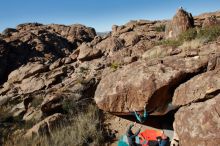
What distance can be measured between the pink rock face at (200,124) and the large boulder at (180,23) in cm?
982

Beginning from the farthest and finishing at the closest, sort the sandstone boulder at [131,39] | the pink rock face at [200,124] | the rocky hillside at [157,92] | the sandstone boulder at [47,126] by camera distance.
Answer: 1. the sandstone boulder at [131,39]
2. the sandstone boulder at [47,126]
3. the rocky hillside at [157,92]
4. the pink rock face at [200,124]

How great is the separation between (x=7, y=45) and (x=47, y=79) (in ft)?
58.0

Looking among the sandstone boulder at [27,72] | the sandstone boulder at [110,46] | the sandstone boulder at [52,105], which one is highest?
the sandstone boulder at [110,46]

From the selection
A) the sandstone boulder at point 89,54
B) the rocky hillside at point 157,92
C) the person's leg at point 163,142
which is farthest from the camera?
the sandstone boulder at point 89,54

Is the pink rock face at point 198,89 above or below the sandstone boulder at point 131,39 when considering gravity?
below

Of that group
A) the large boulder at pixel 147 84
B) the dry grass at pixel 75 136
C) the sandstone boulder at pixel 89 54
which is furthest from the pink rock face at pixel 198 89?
the sandstone boulder at pixel 89 54

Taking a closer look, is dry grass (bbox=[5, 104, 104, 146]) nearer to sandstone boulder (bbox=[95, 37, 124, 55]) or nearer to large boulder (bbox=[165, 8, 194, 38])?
large boulder (bbox=[165, 8, 194, 38])

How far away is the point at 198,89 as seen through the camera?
6.25 m

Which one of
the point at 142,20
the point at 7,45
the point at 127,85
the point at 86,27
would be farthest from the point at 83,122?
the point at 86,27

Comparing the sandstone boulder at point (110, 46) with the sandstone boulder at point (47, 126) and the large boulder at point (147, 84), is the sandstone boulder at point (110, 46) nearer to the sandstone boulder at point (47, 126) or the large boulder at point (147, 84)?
the sandstone boulder at point (47, 126)

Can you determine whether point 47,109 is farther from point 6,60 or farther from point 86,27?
point 86,27

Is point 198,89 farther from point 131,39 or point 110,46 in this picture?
point 131,39

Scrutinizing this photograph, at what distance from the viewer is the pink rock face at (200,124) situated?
17.3 feet

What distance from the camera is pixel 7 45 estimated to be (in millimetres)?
31625
